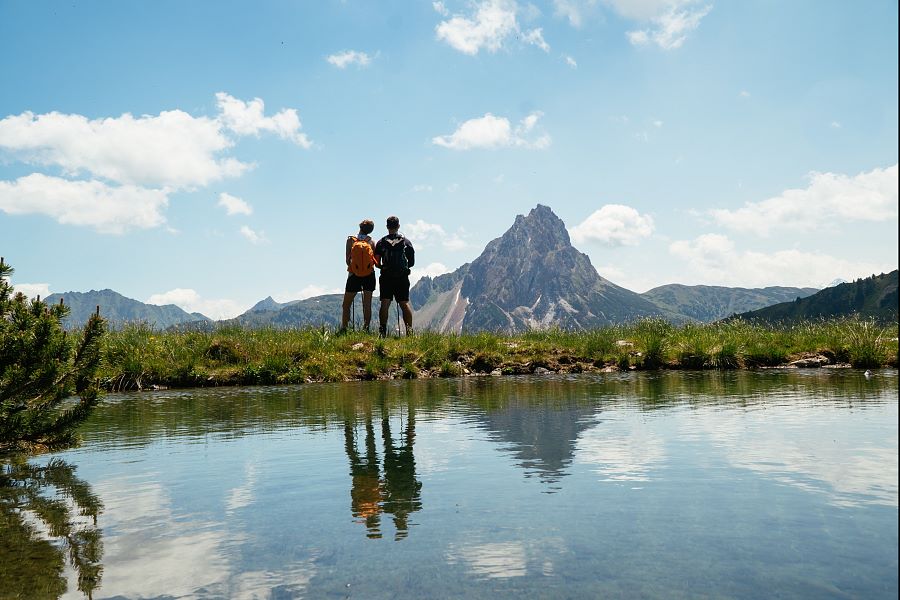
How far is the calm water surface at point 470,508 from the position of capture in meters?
3.37

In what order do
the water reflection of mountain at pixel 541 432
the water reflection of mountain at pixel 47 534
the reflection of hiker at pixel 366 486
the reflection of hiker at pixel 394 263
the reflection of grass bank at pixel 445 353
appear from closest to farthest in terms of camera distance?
the water reflection of mountain at pixel 47 534
the reflection of hiker at pixel 366 486
the water reflection of mountain at pixel 541 432
the reflection of grass bank at pixel 445 353
the reflection of hiker at pixel 394 263

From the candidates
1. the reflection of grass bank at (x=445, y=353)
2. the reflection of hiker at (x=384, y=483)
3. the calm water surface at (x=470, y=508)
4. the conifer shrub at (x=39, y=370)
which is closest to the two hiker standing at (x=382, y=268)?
the reflection of grass bank at (x=445, y=353)

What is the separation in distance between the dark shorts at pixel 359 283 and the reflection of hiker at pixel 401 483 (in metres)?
13.4

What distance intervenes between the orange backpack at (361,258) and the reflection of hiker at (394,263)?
466 millimetres

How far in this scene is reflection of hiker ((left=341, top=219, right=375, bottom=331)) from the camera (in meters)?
20.5

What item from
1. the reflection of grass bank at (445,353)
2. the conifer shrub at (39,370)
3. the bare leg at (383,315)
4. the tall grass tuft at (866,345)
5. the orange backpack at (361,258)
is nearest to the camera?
the conifer shrub at (39,370)

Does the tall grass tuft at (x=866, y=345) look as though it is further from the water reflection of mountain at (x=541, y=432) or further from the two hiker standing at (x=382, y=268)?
the two hiker standing at (x=382, y=268)

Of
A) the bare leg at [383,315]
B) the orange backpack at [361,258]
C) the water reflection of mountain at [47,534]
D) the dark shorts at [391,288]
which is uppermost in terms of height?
the orange backpack at [361,258]

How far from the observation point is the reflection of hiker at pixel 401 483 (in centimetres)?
449

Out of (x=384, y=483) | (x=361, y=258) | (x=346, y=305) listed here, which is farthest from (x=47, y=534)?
(x=361, y=258)

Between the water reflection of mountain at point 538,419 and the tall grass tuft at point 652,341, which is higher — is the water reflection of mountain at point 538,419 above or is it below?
below

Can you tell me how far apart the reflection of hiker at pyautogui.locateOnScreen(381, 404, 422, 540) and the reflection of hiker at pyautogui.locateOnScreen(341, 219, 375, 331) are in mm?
13171

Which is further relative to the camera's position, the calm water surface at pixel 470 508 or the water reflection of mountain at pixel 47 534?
the water reflection of mountain at pixel 47 534

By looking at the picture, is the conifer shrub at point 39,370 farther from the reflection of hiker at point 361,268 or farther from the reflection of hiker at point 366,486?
the reflection of hiker at point 361,268
